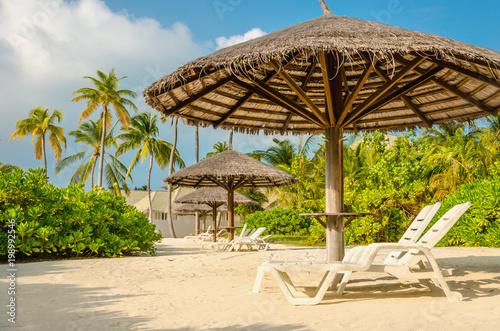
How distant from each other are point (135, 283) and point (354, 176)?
12.9 metres

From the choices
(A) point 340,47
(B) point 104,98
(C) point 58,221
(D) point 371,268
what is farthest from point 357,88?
(B) point 104,98

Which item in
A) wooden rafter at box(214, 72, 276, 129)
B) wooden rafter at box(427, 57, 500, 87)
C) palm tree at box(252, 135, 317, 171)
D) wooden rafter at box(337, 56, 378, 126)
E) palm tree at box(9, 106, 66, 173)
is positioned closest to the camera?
wooden rafter at box(337, 56, 378, 126)

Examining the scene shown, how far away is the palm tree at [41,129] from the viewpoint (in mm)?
31500

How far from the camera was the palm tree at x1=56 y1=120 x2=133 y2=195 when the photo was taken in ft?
105

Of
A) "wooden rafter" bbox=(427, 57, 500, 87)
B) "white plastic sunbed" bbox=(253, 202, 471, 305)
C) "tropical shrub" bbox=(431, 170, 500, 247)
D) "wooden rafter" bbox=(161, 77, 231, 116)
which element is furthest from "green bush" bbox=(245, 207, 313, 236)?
"white plastic sunbed" bbox=(253, 202, 471, 305)

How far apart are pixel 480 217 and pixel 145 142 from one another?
26.2 metres

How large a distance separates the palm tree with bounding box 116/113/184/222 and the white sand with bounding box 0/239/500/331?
25781 mm

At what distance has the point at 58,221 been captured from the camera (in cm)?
855

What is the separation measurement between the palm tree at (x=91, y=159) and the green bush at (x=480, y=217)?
85.9 feet

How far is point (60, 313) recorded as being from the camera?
3635 millimetres

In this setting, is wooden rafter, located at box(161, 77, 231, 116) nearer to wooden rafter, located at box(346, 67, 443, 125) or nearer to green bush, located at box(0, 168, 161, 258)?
wooden rafter, located at box(346, 67, 443, 125)

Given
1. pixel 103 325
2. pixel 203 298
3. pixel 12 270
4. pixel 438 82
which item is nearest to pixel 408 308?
pixel 203 298

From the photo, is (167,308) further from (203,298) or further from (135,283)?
(135,283)

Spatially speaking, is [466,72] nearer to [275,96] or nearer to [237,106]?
[275,96]
